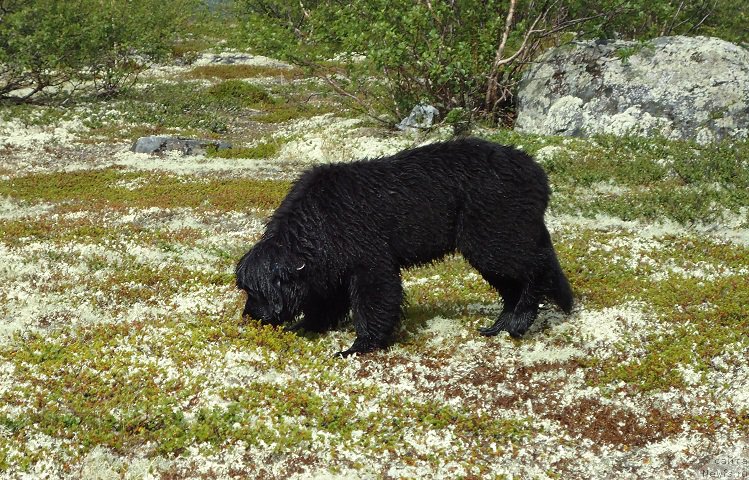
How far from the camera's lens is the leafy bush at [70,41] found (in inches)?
1113

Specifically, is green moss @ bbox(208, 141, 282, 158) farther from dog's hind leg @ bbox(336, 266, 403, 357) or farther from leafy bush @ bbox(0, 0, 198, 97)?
dog's hind leg @ bbox(336, 266, 403, 357)

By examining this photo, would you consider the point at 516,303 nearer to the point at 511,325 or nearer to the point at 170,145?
the point at 511,325

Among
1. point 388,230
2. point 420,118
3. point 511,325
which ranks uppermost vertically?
point 388,230

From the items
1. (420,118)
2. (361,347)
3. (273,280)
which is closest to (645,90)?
(420,118)

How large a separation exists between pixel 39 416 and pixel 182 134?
66.1 ft

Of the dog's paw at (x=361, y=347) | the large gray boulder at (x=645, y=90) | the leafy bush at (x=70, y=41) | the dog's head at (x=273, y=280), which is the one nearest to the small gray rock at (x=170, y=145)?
the leafy bush at (x=70, y=41)

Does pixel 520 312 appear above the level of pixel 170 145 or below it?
above

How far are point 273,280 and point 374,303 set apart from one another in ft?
4.28

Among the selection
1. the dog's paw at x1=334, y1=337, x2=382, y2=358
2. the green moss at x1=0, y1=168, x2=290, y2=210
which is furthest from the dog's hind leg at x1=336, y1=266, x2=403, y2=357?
the green moss at x1=0, y1=168, x2=290, y2=210

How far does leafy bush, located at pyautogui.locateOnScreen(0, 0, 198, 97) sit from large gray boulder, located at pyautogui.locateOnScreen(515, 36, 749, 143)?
65.6 feet

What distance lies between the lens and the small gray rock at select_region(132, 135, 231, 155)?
2295cm

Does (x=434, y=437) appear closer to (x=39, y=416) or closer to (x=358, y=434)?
(x=358, y=434)

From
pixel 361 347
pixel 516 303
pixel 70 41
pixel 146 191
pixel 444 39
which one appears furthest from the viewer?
pixel 70 41

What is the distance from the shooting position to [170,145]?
75.7 ft
